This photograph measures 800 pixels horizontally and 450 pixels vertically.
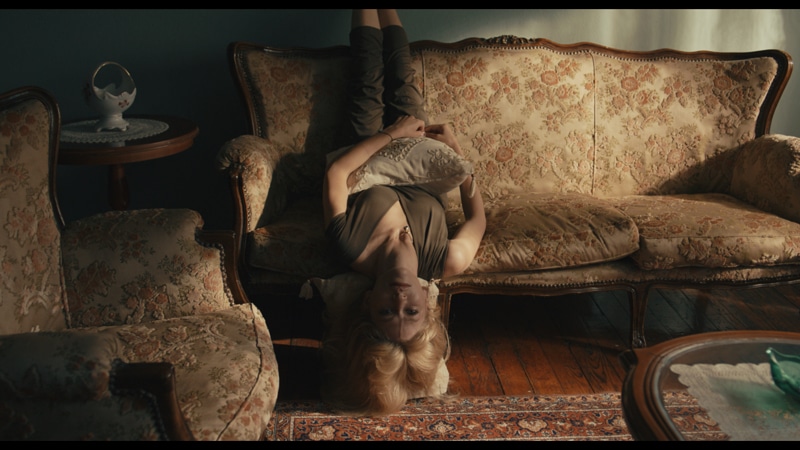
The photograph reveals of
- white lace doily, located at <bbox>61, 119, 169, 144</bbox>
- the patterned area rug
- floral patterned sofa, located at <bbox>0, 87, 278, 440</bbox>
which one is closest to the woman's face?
the patterned area rug

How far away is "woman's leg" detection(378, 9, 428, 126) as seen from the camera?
2.80 meters

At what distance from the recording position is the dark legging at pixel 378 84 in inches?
110

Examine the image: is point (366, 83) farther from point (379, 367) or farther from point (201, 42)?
point (379, 367)

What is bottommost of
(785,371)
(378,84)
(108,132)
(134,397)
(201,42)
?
(785,371)

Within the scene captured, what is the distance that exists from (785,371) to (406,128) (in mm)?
1506

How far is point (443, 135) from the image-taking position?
280 centimetres

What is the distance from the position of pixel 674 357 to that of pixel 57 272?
4.84 feet

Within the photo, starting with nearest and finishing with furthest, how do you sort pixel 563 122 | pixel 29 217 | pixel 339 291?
pixel 29 217, pixel 339 291, pixel 563 122

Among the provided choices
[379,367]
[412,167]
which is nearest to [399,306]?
[379,367]

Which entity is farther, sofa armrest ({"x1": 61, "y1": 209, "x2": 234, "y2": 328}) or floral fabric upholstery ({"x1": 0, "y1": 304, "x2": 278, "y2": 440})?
sofa armrest ({"x1": 61, "y1": 209, "x2": 234, "y2": 328})

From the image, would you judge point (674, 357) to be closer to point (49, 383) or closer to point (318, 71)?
point (49, 383)

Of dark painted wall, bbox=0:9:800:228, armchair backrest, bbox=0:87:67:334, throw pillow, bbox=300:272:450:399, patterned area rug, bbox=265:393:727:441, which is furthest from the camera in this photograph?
dark painted wall, bbox=0:9:800:228

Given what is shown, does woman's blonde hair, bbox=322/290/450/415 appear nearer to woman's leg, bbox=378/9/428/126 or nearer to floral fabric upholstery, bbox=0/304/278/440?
floral fabric upholstery, bbox=0/304/278/440

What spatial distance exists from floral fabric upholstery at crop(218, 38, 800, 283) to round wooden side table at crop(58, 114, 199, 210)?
261 mm
